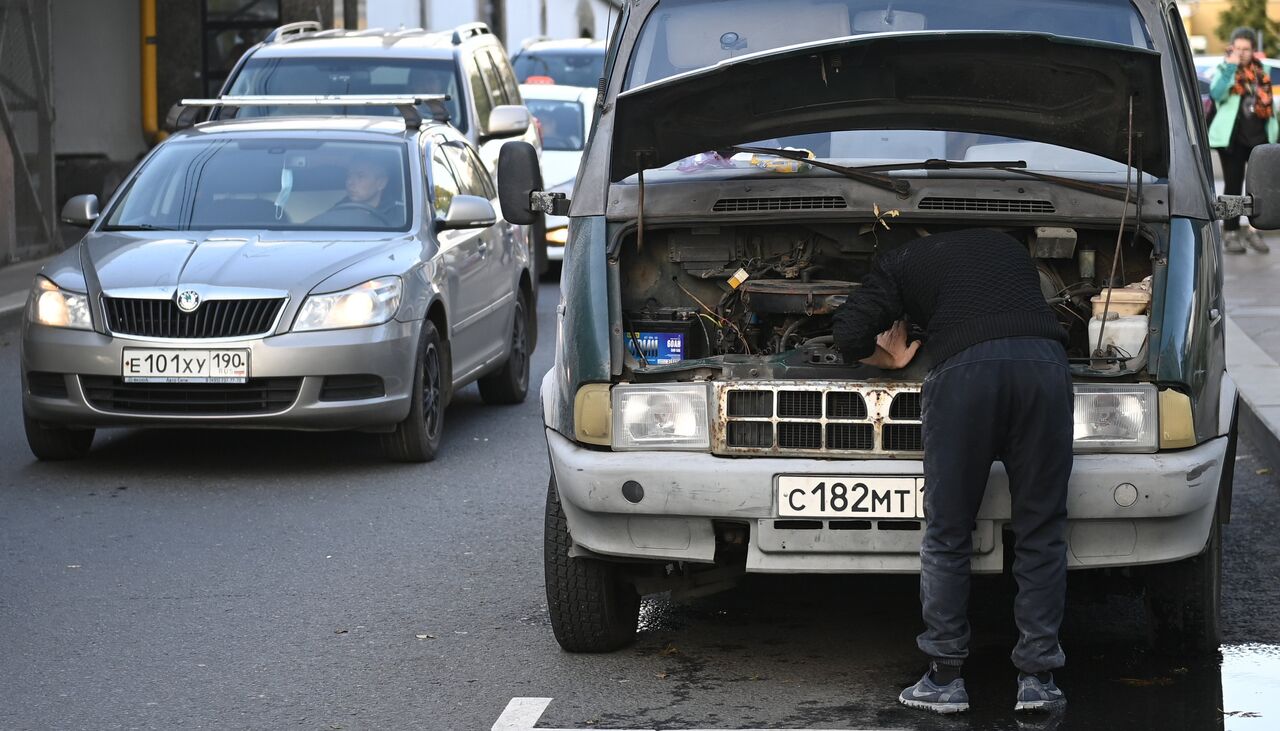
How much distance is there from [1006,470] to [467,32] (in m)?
12.5

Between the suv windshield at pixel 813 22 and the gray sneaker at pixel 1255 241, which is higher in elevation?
the suv windshield at pixel 813 22

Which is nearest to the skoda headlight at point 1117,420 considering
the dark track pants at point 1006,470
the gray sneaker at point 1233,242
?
the dark track pants at point 1006,470

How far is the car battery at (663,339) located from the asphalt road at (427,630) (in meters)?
0.93

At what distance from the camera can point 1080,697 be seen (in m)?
5.39

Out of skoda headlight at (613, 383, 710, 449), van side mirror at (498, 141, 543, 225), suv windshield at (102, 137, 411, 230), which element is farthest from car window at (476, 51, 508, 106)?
skoda headlight at (613, 383, 710, 449)

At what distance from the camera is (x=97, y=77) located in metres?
24.9

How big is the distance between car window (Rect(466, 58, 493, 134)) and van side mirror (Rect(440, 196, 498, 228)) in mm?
5686

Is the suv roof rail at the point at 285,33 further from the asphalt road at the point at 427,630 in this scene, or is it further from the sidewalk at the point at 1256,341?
the sidewalk at the point at 1256,341

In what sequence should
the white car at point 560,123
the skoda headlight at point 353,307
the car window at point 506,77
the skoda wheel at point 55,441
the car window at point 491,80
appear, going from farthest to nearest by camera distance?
the white car at point 560,123 < the car window at point 506,77 < the car window at point 491,80 < the skoda wheel at point 55,441 < the skoda headlight at point 353,307

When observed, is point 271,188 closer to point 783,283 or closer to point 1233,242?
point 783,283

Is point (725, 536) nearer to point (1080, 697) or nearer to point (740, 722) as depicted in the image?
point (740, 722)

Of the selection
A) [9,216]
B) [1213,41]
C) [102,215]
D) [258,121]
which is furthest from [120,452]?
Result: [1213,41]

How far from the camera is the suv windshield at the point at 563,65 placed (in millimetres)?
25172

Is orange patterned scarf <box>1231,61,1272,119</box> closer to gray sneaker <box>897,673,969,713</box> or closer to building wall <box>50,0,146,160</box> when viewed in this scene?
gray sneaker <box>897,673,969,713</box>
